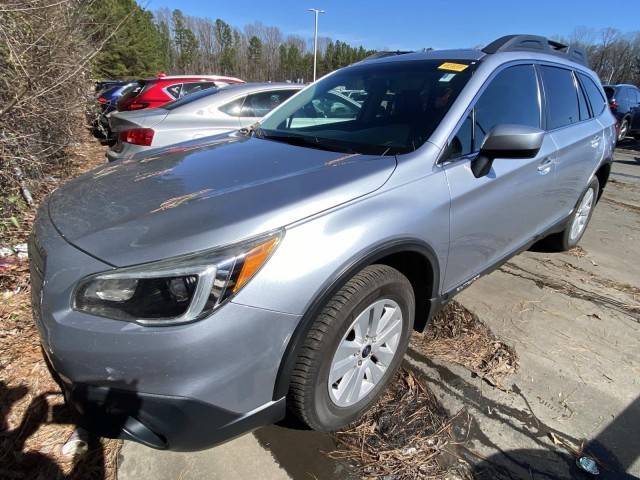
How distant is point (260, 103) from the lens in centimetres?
573

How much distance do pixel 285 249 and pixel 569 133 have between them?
9.63 ft

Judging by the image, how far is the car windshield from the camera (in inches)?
90.2

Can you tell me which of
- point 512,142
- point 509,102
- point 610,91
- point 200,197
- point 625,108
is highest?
point 509,102

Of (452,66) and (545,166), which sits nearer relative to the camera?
(452,66)

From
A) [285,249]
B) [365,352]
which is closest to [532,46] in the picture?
[365,352]

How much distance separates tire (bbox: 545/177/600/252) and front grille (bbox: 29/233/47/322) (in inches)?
161

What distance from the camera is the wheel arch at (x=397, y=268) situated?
159 centimetres

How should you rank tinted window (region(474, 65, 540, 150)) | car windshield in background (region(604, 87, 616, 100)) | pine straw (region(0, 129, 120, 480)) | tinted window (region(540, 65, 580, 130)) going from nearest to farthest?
1. pine straw (region(0, 129, 120, 480))
2. tinted window (region(474, 65, 540, 150))
3. tinted window (region(540, 65, 580, 130))
4. car windshield in background (region(604, 87, 616, 100))

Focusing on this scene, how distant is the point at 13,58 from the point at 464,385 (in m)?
4.86

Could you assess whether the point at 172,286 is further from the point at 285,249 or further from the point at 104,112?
the point at 104,112

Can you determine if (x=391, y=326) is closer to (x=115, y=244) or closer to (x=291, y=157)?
(x=291, y=157)

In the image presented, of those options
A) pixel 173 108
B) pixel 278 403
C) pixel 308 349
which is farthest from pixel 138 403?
pixel 173 108

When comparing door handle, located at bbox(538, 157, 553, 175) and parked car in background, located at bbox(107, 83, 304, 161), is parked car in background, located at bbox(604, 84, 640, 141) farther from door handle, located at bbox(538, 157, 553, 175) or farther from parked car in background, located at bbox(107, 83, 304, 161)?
door handle, located at bbox(538, 157, 553, 175)

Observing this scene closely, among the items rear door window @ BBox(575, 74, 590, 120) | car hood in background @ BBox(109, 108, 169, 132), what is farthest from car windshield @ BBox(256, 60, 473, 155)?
car hood in background @ BBox(109, 108, 169, 132)
